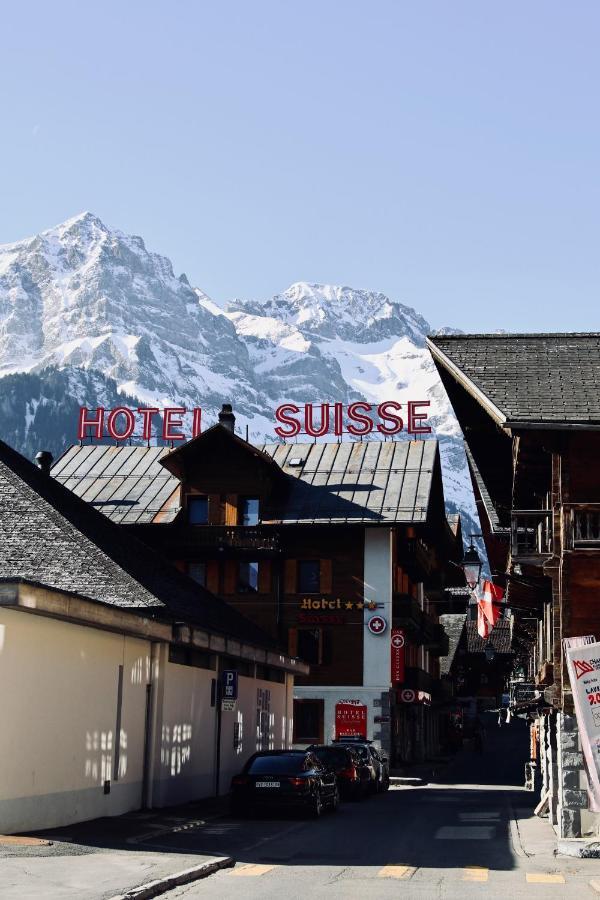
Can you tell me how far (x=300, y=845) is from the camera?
22.0 meters

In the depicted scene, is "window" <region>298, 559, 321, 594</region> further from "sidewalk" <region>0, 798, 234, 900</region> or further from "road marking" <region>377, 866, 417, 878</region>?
"road marking" <region>377, 866, 417, 878</region>

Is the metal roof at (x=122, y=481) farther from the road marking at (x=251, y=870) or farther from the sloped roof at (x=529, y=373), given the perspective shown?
the road marking at (x=251, y=870)

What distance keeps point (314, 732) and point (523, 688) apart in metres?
13.2

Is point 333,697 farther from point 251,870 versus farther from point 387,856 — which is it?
point 251,870

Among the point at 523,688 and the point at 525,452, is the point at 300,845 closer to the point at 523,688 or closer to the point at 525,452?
the point at 525,452

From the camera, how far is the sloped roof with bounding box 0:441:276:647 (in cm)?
2559

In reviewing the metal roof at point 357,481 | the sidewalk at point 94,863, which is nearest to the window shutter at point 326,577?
the metal roof at point 357,481

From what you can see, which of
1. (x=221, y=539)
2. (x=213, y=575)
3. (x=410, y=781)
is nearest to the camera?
(x=410, y=781)

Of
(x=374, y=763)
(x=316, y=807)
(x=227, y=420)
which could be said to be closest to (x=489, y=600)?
(x=374, y=763)

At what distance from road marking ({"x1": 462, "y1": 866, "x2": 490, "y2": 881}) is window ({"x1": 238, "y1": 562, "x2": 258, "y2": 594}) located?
3718 centimetres

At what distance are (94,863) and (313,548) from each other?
38873 millimetres

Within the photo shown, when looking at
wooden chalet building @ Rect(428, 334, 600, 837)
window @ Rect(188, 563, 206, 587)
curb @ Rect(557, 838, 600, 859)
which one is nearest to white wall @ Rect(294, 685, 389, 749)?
window @ Rect(188, 563, 206, 587)

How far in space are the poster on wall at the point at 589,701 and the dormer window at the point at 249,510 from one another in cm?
3709

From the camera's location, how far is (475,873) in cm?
1844
